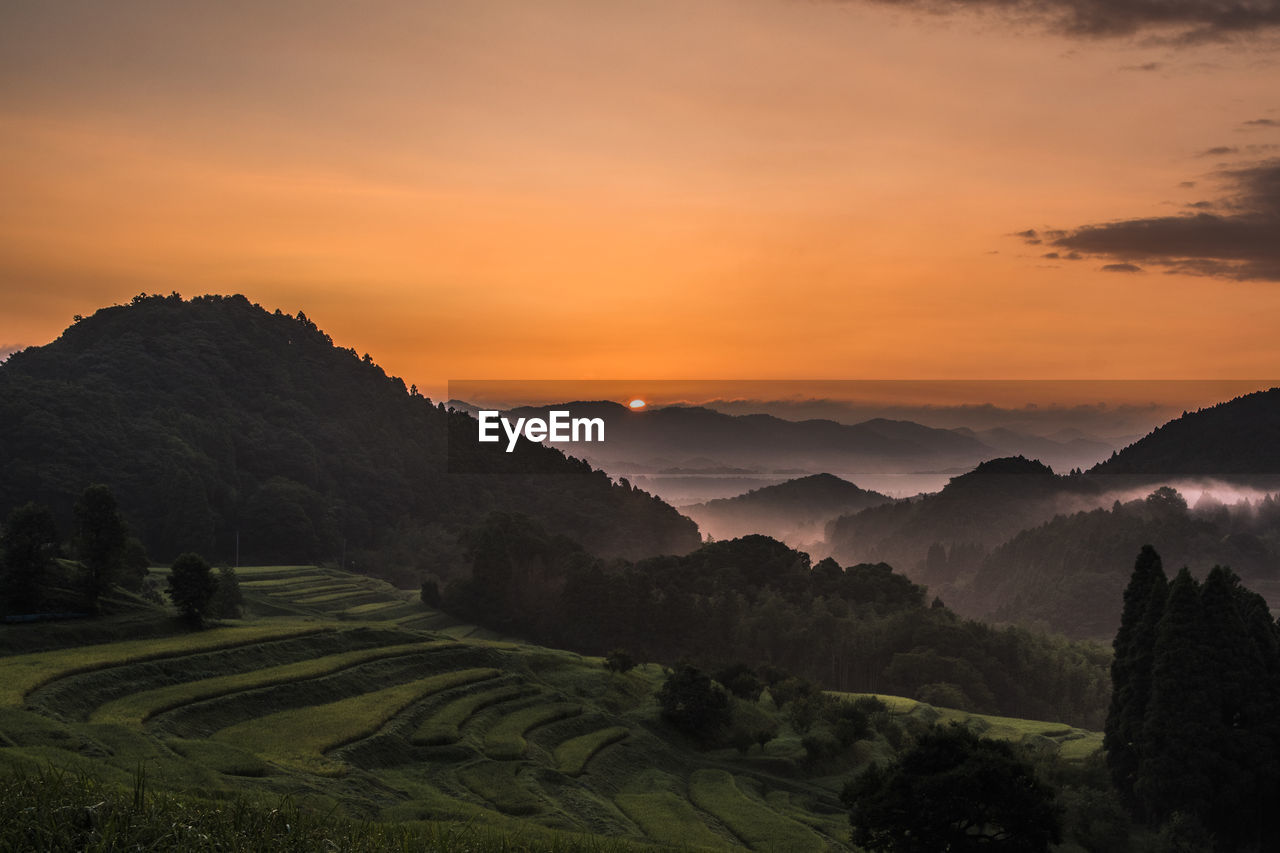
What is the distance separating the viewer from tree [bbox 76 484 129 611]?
52.7m

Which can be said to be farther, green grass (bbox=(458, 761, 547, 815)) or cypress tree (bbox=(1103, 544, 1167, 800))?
cypress tree (bbox=(1103, 544, 1167, 800))

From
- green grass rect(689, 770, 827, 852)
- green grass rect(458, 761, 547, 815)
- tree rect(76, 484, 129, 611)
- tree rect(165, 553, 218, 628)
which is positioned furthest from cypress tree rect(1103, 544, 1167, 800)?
tree rect(76, 484, 129, 611)

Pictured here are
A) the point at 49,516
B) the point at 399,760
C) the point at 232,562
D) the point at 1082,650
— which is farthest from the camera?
the point at 232,562

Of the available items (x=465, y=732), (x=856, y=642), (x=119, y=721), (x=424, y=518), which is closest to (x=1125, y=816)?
(x=465, y=732)

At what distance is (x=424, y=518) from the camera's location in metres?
172

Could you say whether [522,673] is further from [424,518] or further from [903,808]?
[424,518]

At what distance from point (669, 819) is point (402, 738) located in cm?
1194

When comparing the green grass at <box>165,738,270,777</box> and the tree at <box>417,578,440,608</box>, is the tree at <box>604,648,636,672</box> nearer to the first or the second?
the green grass at <box>165,738,270,777</box>

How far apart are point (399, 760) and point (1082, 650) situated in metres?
100

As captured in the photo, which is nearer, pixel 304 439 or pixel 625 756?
pixel 625 756

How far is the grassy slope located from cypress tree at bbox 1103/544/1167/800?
14388 millimetres

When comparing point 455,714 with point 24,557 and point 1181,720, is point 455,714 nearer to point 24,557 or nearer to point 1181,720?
point 24,557

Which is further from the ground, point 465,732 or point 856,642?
point 465,732

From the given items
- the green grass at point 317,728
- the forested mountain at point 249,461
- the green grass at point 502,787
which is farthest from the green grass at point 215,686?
the forested mountain at point 249,461
